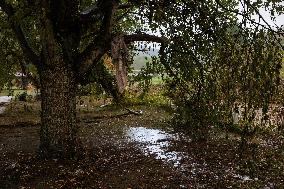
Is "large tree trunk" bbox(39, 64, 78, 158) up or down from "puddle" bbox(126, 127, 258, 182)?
up

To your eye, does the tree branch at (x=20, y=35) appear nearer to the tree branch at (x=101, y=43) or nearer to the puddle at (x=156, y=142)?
the tree branch at (x=101, y=43)

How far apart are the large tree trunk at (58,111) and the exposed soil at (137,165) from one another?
17.1 inches

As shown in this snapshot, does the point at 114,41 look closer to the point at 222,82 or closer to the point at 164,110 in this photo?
the point at 222,82

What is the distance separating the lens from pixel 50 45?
40.2ft

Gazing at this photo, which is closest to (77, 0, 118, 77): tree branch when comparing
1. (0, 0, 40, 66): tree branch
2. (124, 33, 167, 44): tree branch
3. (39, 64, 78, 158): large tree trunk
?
(39, 64, 78, 158): large tree trunk

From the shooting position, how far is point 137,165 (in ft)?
40.4

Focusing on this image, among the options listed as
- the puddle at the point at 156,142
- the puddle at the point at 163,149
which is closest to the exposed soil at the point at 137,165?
the puddle at the point at 163,149

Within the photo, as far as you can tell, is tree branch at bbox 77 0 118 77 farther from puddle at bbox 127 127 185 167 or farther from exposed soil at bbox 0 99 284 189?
Answer: puddle at bbox 127 127 185 167

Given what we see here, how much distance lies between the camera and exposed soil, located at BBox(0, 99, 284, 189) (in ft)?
35.0

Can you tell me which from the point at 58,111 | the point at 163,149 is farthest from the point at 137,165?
the point at 58,111

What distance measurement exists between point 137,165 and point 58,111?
279 cm

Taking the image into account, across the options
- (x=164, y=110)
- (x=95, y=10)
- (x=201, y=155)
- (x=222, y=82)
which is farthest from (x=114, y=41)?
(x=164, y=110)

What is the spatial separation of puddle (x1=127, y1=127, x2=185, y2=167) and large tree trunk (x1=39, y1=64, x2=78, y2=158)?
266 cm

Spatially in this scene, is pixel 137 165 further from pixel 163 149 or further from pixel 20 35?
pixel 20 35
